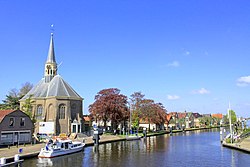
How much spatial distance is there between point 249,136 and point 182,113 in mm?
86482

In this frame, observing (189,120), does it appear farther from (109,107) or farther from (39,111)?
(39,111)

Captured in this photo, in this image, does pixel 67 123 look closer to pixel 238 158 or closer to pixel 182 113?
pixel 238 158

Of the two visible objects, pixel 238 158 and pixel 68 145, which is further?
pixel 68 145

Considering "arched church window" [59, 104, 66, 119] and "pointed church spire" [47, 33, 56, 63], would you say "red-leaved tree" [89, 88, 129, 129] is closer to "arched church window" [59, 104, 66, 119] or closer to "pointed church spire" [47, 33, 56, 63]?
"arched church window" [59, 104, 66, 119]

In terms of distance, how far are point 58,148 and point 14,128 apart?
34.2 feet

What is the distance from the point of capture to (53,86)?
241ft

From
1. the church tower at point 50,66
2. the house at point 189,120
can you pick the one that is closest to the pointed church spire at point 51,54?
the church tower at point 50,66

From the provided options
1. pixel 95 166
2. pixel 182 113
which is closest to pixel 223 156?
pixel 95 166

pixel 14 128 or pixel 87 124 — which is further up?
pixel 14 128

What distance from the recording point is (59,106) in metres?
69.9

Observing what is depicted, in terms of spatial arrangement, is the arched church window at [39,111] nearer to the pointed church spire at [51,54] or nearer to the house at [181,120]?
the pointed church spire at [51,54]

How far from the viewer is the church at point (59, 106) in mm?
69562

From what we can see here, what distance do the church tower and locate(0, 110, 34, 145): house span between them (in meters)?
34.1

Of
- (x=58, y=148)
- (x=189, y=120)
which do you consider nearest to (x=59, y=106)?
(x=58, y=148)
